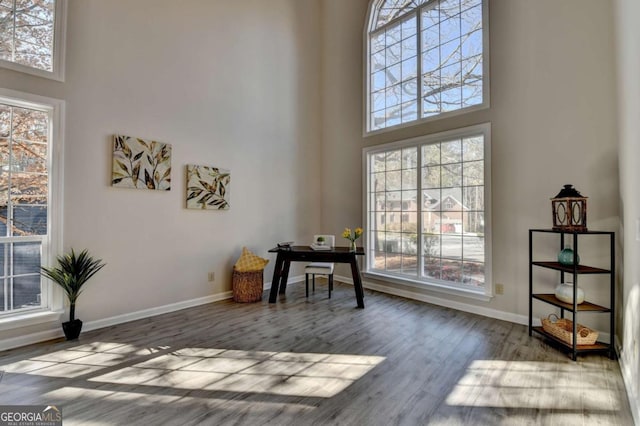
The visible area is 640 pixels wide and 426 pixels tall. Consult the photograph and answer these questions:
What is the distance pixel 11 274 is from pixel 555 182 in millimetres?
5283

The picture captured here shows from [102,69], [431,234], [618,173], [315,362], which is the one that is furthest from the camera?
[431,234]

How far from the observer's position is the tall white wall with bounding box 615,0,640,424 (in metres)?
1.92

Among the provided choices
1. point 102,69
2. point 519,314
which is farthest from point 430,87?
point 102,69

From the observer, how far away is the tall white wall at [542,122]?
9.29ft

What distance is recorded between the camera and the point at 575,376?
2.27 m

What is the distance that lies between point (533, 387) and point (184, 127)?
431 cm

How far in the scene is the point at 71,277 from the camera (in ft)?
9.35

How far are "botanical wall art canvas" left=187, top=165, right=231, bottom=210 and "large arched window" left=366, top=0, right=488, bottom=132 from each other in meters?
2.45

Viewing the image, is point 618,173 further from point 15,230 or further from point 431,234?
point 15,230

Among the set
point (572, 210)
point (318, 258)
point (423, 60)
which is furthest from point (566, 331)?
point (423, 60)

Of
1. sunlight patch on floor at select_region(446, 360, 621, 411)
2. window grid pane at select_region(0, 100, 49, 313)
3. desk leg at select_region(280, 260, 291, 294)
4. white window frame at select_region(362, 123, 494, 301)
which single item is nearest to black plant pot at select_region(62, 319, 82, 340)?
window grid pane at select_region(0, 100, 49, 313)

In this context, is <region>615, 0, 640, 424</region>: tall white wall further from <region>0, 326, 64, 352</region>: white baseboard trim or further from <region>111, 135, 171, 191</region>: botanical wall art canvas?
<region>0, 326, 64, 352</region>: white baseboard trim

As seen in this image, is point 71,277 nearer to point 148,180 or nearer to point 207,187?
point 148,180

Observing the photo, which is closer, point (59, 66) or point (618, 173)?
point (618, 173)
